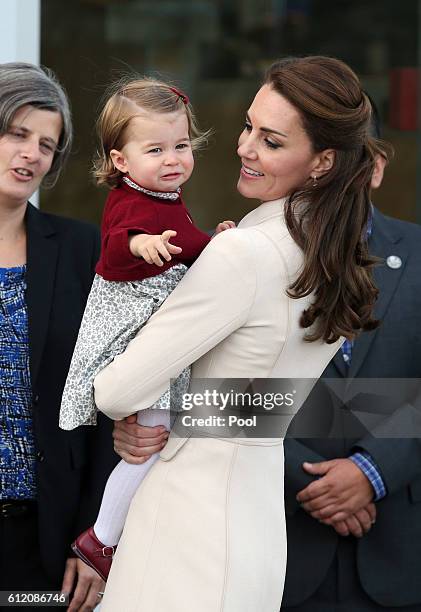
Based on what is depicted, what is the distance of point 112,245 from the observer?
6.65 feet

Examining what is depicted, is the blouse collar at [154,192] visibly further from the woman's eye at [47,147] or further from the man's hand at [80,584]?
the man's hand at [80,584]

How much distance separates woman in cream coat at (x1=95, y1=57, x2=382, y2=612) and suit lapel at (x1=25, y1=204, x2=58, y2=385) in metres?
0.63

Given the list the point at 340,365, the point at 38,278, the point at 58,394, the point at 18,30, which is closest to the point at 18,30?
the point at 18,30

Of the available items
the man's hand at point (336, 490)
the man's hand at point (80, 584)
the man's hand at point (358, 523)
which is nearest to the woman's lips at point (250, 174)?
the man's hand at point (336, 490)

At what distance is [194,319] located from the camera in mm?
2002

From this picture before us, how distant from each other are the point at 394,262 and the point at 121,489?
3.56 feet

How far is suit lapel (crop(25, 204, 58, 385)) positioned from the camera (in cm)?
267

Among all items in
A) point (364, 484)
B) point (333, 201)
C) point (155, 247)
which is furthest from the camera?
point (364, 484)

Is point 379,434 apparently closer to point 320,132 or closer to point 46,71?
point 320,132

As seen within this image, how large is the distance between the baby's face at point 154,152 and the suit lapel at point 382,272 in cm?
89

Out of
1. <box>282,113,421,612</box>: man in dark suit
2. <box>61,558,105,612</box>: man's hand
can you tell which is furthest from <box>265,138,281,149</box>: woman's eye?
<box>61,558,105,612</box>: man's hand

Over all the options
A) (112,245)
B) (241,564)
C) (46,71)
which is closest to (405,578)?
(241,564)

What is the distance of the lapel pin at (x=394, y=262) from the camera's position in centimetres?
288

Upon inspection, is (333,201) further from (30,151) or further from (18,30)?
(18,30)
